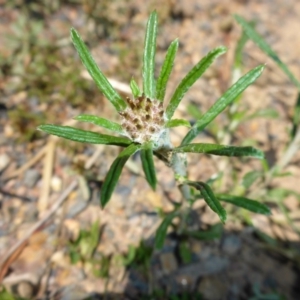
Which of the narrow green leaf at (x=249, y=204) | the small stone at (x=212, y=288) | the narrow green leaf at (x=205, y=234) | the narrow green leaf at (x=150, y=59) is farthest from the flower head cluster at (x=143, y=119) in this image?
the small stone at (x=212, y=288)

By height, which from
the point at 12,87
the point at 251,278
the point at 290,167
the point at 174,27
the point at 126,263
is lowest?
the point at 251,278

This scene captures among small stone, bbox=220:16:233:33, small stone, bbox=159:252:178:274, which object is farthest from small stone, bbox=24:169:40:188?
small stone, bbox=220:16:233:33

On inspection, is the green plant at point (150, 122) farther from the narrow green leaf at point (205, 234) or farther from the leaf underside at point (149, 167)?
the narrow green leaf at point (205, 234)

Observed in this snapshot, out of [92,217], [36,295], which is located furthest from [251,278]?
[36,295]

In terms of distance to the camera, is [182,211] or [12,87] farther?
[12,87]

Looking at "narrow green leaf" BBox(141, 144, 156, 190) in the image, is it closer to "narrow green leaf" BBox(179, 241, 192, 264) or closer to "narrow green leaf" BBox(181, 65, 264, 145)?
"narrow green leaf" BBox(181, 65, 264, 145)

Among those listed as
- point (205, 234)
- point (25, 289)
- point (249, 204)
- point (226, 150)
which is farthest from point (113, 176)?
point (25, 289)

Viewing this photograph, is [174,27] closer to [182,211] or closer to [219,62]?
[219,62]
